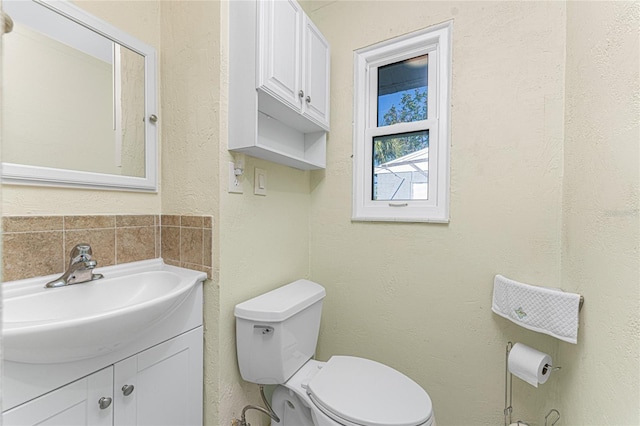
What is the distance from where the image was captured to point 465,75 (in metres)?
1.38

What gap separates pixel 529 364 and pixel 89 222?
170cm

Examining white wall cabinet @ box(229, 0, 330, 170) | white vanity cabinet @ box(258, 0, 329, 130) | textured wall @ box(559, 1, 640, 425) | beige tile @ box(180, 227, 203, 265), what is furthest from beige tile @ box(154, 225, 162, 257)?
textured wall @ box(559, 1, 640, 425)

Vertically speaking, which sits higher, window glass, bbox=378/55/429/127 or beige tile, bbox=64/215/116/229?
window glass, bbox=378/55/429/127

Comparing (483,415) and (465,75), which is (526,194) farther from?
(483,415)

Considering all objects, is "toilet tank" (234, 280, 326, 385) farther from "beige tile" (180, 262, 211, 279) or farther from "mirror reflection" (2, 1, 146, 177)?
"mirror reflection" (2, 1, 146, 177)

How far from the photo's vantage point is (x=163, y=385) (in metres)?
1.06

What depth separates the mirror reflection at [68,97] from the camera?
0.95 metres

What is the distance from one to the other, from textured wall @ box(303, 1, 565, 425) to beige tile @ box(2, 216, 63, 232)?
1176 millimetres

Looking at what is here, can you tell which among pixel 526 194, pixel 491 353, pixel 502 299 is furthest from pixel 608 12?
pixel 491 353

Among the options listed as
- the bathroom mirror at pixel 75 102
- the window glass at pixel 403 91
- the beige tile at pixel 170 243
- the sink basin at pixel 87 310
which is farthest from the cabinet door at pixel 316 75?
the sink basin at pixel 87 310

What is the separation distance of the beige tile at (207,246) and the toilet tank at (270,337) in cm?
22

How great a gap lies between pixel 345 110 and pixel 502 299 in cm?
117

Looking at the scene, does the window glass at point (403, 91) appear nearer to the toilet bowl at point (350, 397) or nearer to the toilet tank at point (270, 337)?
the toilet tank at point (270, 337)

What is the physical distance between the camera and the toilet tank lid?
1172 mm
